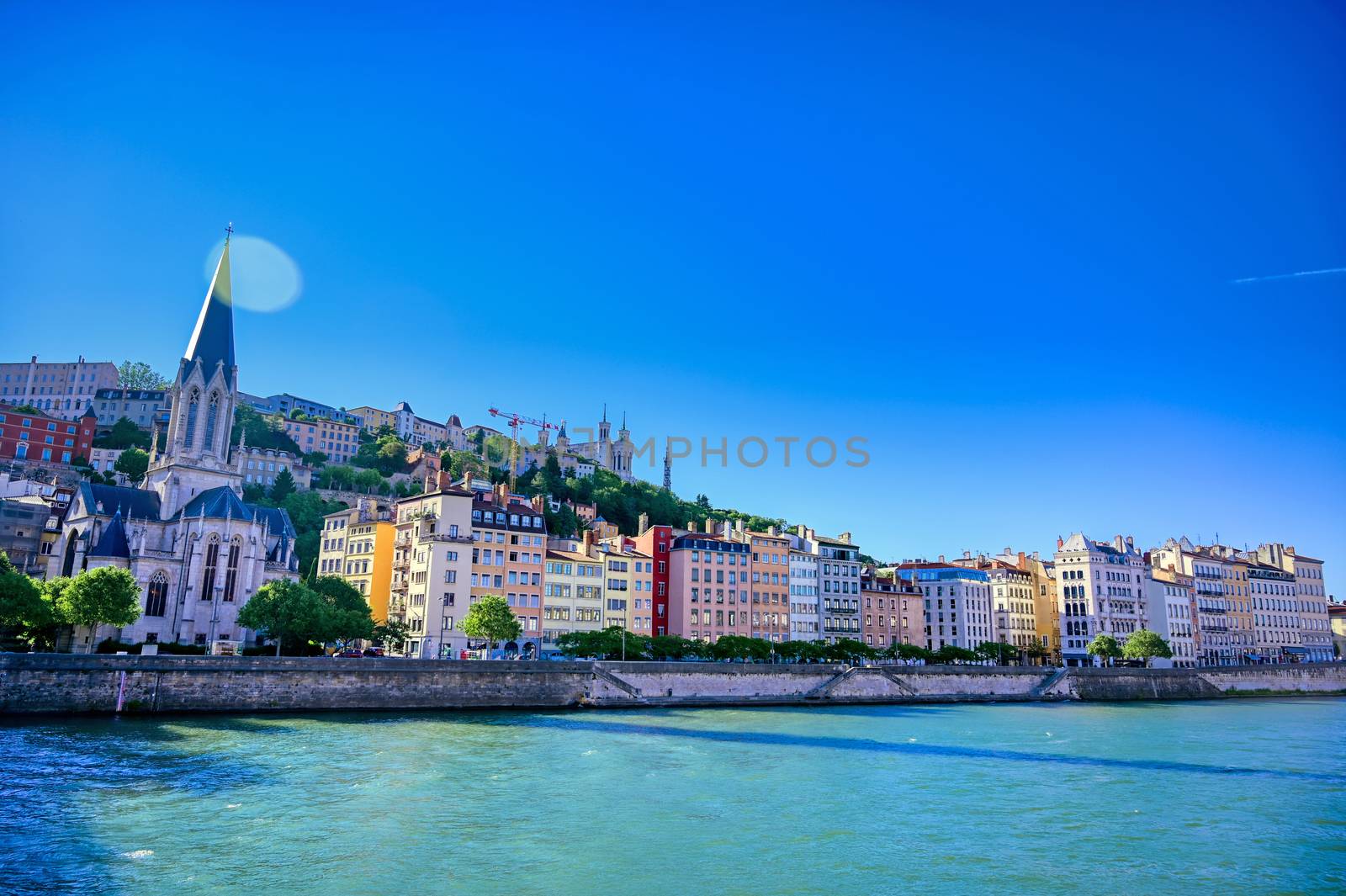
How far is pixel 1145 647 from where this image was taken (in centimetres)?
10144

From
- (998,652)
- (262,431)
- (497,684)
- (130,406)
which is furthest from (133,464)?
(998,652)

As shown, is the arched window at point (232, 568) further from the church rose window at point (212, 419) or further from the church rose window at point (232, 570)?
the church rose window at point (212, 419)

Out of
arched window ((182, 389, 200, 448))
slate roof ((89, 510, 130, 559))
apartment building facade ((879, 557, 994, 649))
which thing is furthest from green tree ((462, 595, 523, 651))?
apartment building facade ((879, 557, 994, 649))

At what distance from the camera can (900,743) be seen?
48719 mm

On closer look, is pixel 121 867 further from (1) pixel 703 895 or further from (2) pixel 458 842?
(1) pixel 703 895

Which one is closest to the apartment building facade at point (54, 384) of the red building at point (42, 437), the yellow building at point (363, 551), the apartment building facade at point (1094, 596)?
the red building at point (42, 437)

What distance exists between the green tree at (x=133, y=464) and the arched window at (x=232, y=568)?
52.2 m

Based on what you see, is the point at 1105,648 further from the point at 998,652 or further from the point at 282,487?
the point at 282,487

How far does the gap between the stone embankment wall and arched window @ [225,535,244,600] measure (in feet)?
65.9

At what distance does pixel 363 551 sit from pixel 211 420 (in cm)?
1745

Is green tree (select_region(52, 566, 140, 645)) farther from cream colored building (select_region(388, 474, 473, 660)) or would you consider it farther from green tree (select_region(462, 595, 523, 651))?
cream colored building (select_region(388, 474, 473, 660))

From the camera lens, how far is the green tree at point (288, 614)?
58.8 m

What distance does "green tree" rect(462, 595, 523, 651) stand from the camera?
6600cm

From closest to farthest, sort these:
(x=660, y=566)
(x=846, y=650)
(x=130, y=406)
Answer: (x=846, y=650) → (x=660, y=566) → (x=130, y=406)
